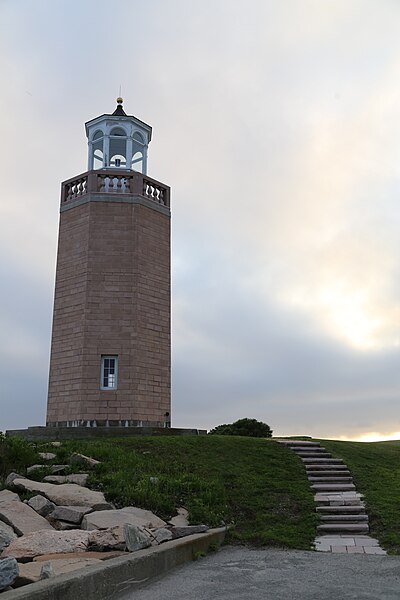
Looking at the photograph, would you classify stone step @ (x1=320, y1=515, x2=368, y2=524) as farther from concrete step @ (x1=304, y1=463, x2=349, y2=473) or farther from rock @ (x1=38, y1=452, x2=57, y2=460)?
rock @ (x1=38, y1=452, x2=57, y2=460)

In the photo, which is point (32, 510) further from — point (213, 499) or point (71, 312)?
point (71, 312)

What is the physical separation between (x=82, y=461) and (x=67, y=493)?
2234mm

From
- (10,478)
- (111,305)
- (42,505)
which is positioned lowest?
(42,505)

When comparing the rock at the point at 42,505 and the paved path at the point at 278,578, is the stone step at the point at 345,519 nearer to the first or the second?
the paved path at the point at 278,578

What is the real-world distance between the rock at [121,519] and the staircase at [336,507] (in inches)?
102

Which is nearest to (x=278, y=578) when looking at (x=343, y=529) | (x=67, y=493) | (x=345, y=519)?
(x=343, y=529)

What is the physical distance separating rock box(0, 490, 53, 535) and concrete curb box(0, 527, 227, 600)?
1.65 metres

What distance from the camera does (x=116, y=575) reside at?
5730 millimetres

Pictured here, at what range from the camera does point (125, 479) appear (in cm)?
996

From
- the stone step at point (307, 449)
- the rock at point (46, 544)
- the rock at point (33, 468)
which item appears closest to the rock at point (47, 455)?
the rock at point (33, 468)

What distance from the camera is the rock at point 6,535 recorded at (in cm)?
628

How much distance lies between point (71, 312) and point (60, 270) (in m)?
1.68

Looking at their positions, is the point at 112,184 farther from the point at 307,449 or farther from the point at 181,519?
the point at 181,519

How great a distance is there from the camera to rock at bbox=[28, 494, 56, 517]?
26.3 feet
